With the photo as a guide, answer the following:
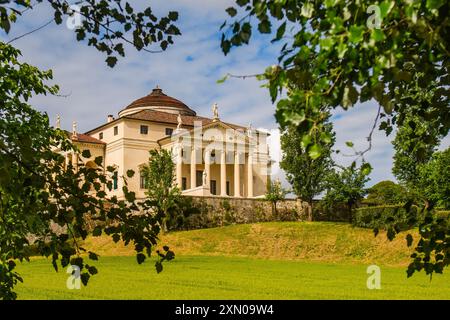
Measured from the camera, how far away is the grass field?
16672 mm

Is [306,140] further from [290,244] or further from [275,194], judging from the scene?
[275,194]

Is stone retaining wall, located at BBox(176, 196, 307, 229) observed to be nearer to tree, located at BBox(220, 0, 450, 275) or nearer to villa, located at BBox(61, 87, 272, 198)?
villa, located at BBox(61, 87, 272, 198)

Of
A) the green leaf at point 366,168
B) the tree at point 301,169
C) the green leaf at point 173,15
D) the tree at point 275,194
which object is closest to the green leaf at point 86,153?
the green leaf at point 173,15

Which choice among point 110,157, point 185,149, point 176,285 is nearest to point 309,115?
point 176,285

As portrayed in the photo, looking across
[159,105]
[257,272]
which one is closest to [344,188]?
[257,272]

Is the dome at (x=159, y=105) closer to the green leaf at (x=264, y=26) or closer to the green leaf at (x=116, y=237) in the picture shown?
the green leaf at (x=116, y=237)

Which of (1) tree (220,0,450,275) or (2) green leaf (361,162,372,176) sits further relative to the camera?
(2) green leaf (361,162,372,176)

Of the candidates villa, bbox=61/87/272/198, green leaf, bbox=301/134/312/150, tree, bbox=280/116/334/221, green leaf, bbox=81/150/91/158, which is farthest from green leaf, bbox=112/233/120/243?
villa, bbox=61/87/272/198

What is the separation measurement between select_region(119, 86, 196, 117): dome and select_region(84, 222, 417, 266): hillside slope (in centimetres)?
3463

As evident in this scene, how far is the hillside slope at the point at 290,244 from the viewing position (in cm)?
3544

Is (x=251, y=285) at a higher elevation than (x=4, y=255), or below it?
below

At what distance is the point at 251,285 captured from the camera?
62.9 feet

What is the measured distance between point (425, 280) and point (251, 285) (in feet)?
23.3
